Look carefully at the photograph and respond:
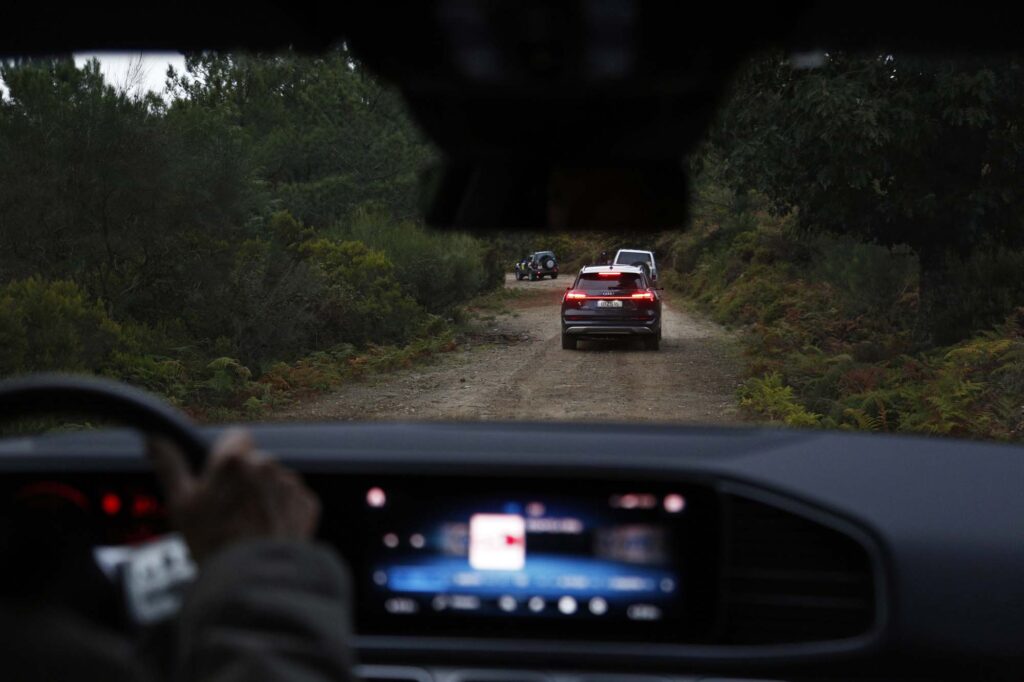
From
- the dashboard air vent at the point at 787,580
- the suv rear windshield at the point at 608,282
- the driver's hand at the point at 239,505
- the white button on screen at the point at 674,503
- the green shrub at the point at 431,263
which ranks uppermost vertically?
the green shrub at the point at 431,263

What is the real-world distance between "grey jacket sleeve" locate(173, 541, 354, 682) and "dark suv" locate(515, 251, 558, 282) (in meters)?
47.4

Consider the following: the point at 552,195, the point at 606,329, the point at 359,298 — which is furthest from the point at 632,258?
the point at 552,195

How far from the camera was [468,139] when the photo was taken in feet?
11.6

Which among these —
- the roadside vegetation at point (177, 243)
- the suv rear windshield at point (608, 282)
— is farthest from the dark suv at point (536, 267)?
the roadside vegetation at point (177, 243)

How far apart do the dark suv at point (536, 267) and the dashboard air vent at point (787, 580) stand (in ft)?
150

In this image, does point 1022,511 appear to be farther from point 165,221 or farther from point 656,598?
point 165,221

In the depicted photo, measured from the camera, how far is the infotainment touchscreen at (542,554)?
3.43 m

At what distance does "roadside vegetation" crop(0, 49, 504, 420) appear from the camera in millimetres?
11938

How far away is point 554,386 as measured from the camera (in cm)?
1672

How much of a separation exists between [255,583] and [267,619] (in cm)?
5

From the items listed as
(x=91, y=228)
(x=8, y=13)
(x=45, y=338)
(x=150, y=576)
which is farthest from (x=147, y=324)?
(x=150, y=576)

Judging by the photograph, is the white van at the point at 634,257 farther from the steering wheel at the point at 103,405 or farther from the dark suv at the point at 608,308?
the steering wheel at the point at 103,405

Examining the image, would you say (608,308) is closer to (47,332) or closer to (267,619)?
(47,332)

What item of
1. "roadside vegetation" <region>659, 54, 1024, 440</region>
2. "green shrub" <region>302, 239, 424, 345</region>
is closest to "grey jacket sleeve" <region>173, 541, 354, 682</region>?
"roadside vegetation" <region>659, 54, 1024, 440</region>
